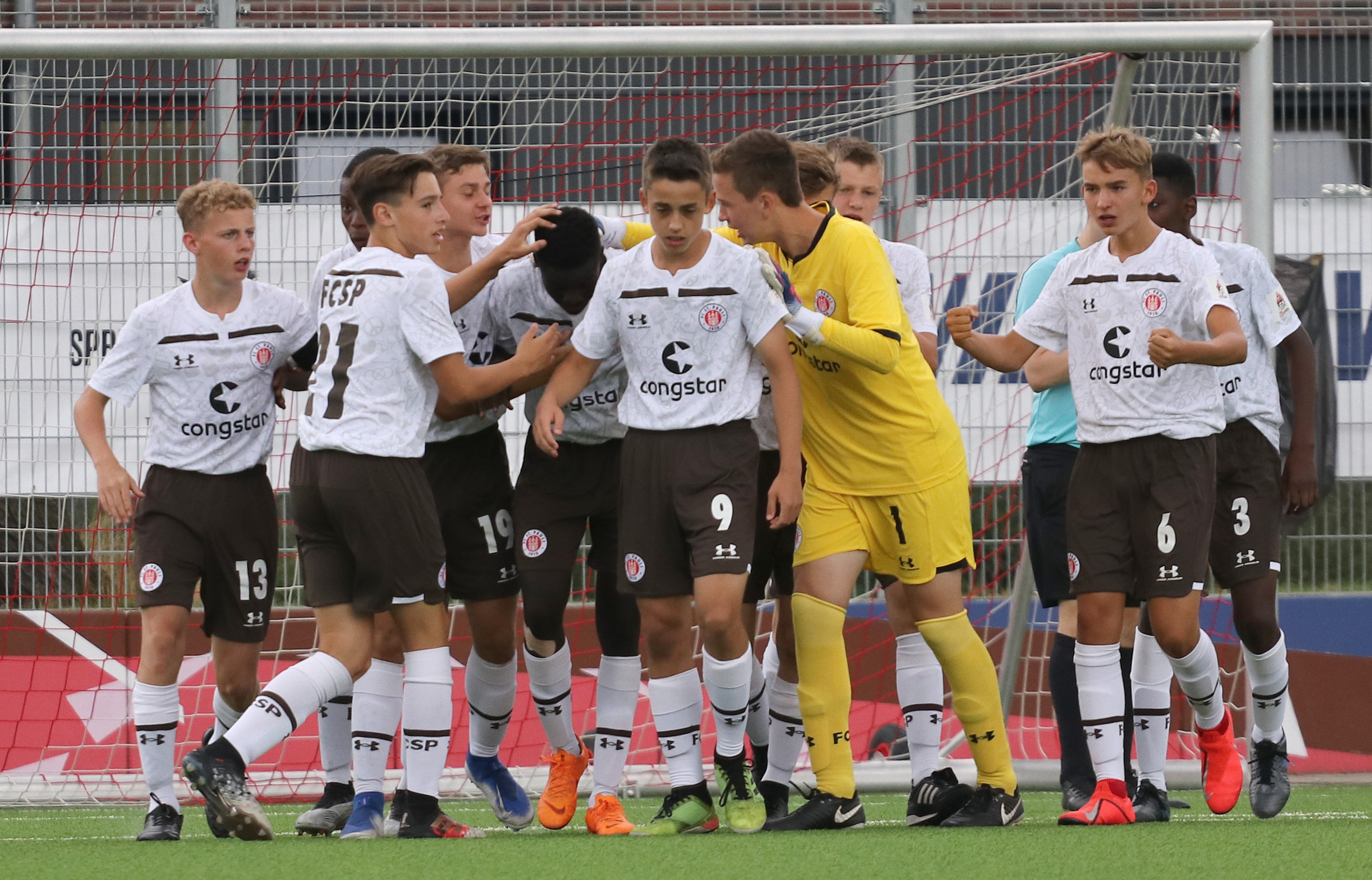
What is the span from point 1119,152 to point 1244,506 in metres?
1.27

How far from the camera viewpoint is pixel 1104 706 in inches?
180

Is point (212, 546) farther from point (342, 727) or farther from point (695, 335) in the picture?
point (695, 335)

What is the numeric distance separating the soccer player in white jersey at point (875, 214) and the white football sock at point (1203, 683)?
1.15 meters

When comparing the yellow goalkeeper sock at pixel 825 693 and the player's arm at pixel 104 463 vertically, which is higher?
the player's arm at pixel 104 463

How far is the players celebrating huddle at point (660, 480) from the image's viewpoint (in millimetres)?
4410

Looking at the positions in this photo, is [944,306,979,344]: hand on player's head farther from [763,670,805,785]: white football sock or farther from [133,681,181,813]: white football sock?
[133,681,181,813]: white football sock

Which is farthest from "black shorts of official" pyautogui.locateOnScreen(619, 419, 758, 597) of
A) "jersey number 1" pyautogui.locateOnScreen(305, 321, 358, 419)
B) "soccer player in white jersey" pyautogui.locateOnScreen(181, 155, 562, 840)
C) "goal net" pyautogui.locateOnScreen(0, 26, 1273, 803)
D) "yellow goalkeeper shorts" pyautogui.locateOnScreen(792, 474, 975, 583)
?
"goal net" pyautogui.locateOnScreen(0, 26, 1273, 803)

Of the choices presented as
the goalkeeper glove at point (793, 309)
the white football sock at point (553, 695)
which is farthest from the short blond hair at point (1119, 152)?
the white football sock at point (553, 695)

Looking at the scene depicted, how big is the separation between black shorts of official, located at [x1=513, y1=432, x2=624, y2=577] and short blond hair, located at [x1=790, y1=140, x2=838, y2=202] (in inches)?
36.8

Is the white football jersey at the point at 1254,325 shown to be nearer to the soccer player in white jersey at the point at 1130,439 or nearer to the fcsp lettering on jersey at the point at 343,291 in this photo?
the soccer player in white jersey at the point at 1130,439

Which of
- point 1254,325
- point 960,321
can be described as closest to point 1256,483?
point 1254,325

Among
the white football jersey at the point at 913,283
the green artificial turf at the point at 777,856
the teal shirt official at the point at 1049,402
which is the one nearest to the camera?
the green artificial turf at the point at 777,856

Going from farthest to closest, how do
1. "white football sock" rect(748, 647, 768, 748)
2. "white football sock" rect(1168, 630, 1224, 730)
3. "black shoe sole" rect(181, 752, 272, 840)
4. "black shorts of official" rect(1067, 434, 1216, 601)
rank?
"white football sock" rect(748, 647, 768, 748), "white football sock" rect(1168, 630, 1224, 730), "black shorts of official" rect(1067, 434, 1216, 601), "black shoe sole" rect(181, 752, 272, 840)

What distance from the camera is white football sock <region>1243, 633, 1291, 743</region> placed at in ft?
17.0
